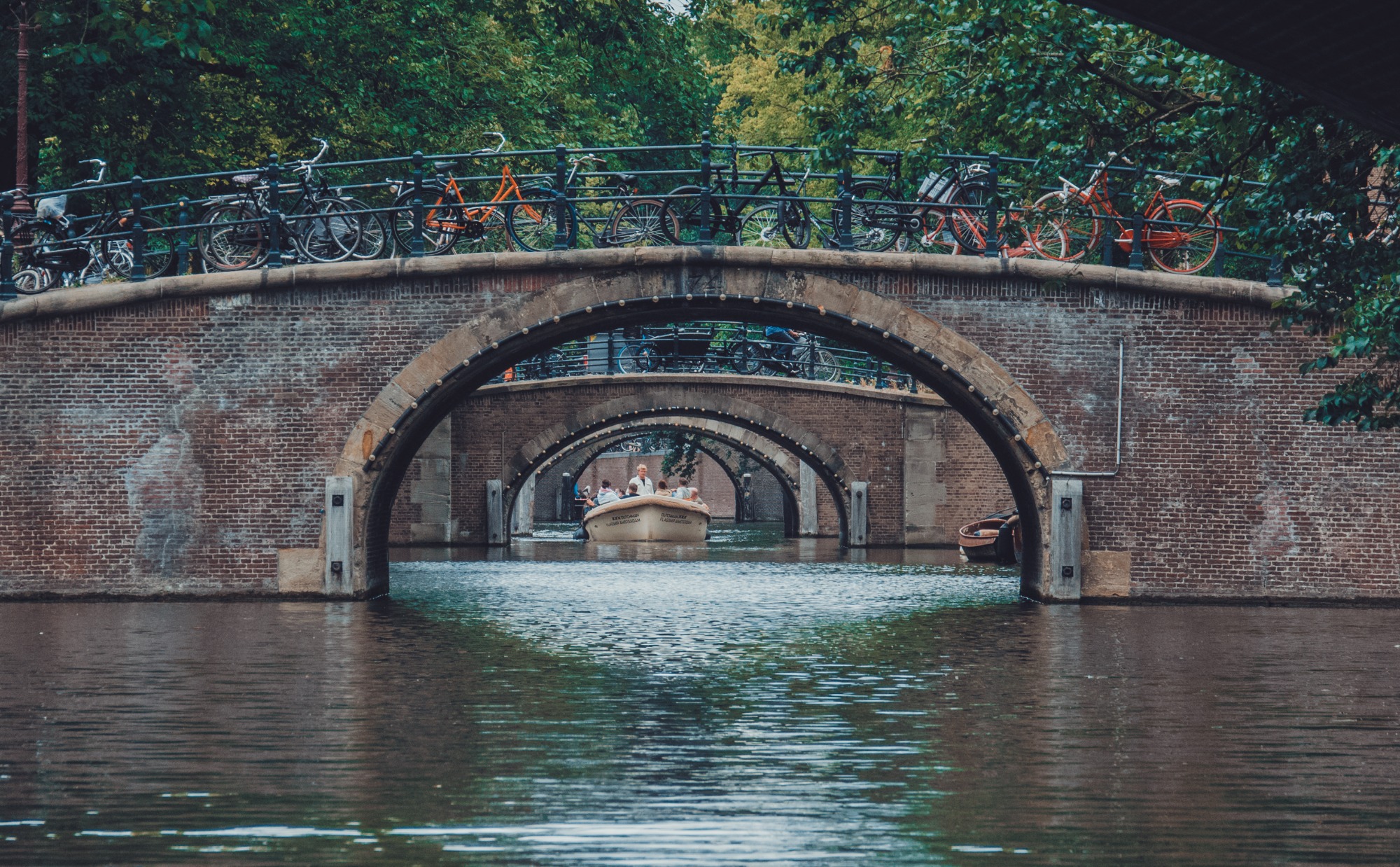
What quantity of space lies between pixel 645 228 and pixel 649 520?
20.6 metres

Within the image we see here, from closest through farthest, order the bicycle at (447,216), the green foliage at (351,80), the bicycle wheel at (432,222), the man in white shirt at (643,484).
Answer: the bicycle at (447,216), the bicycle wheel at (432,222), the green foliage at (351,80), the man in white shirt at (643,484)

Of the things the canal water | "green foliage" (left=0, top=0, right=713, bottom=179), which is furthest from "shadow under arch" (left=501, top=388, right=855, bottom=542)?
the canal water

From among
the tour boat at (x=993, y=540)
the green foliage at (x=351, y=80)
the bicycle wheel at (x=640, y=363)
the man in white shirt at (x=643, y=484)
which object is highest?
the green foliage at (x=351, y=80)

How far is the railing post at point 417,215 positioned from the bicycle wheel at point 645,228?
5.89ft

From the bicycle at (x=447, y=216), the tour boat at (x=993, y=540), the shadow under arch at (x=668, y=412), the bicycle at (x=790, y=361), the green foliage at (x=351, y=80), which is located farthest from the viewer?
the shadow under arch at (x=668, y=412)

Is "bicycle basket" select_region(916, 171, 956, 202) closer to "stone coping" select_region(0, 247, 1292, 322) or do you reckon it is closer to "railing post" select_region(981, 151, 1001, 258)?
"railing post" select_region(981, 151, 1001, 258)

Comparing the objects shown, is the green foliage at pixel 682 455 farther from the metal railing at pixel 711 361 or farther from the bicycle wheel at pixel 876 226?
the bicycle wheel at pixel 876 226

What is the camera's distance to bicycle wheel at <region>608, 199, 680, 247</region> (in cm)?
1675

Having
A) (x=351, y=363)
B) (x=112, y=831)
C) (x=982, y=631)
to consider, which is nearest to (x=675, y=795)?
(x=112, y=831)

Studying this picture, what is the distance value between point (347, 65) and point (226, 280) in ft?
20.7

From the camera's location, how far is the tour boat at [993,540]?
2469 cm

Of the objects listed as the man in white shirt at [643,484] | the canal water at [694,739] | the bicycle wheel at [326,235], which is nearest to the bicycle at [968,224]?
the canal water at [694,739]

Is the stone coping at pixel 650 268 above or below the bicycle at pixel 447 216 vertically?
below

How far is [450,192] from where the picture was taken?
55.2 feet
